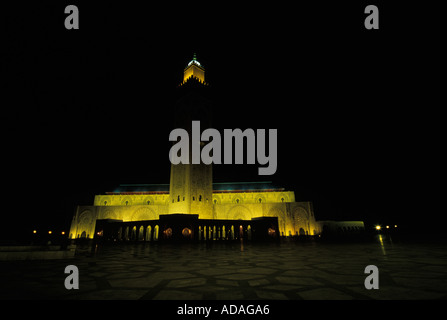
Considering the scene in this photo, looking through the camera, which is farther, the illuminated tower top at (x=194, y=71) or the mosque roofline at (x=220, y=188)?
the mosque roofline at (x=220, y=188)

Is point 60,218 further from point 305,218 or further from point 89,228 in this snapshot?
point 305,218

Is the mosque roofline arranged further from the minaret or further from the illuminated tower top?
the illuminated tower top

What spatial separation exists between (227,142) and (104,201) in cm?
3156

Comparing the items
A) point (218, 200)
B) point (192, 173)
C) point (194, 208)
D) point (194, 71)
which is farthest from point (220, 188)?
point (194, 71)

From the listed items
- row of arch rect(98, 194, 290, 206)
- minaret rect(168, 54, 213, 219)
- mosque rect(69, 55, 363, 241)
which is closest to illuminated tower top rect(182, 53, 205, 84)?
mosque rect(69, 55, 363, 241)

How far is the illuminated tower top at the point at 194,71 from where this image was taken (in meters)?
34.8

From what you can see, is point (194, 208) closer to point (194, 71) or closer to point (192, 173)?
point (192, 173)

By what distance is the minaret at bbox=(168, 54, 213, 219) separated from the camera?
91.3ft

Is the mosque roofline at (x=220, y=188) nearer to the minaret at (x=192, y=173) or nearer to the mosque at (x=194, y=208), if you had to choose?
the mosque at (x=194, y=208)

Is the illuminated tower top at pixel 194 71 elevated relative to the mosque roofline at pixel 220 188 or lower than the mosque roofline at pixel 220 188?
elevated

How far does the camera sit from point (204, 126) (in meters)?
31.3

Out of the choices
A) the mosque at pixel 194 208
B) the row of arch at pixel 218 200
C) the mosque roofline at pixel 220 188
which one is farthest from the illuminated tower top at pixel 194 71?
the row of arch at pixel 218 200

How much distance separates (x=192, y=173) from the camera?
93.7ft

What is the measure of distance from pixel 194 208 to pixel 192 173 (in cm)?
456
